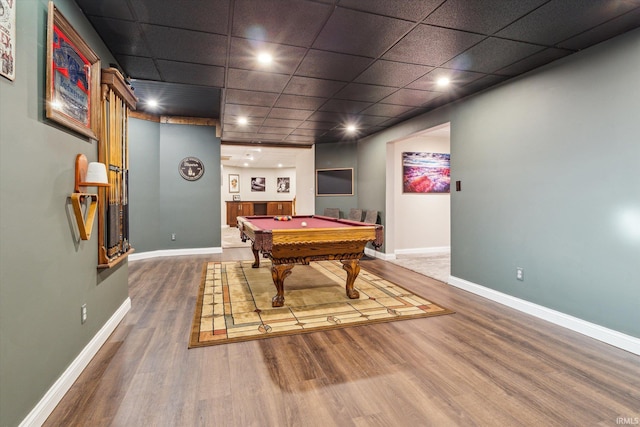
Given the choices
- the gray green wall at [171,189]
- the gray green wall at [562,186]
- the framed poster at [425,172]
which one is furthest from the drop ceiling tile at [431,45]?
the gray green wall at [171,189]

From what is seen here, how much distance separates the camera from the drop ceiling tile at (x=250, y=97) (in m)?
3.90

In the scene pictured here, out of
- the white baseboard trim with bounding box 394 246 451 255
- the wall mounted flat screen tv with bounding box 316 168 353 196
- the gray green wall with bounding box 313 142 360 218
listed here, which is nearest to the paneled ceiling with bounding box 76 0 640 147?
the gray green wall with bounding box 313 142 360 218

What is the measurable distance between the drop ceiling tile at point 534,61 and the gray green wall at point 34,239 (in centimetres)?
368

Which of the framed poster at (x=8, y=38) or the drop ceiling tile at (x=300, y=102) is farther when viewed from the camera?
the drop ceiling tile at (x=300, y=102)

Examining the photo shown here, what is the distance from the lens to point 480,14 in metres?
2.24

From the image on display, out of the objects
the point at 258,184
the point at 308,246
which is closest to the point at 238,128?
the point at 308,246

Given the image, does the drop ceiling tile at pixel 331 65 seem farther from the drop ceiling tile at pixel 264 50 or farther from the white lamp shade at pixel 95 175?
the white lamp shade at pixel 95 175

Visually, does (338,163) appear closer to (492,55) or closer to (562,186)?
(492,55)

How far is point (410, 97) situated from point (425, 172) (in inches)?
115

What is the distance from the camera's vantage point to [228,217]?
12031mm

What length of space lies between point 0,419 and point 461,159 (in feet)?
14.8

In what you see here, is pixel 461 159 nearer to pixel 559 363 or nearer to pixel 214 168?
pixel 559 363

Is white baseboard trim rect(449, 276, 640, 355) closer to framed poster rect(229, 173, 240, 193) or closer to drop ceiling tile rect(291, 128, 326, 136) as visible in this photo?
drop ceiling tile rect(291, 128, 326, 136)

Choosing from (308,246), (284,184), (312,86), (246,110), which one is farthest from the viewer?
(284,184)
